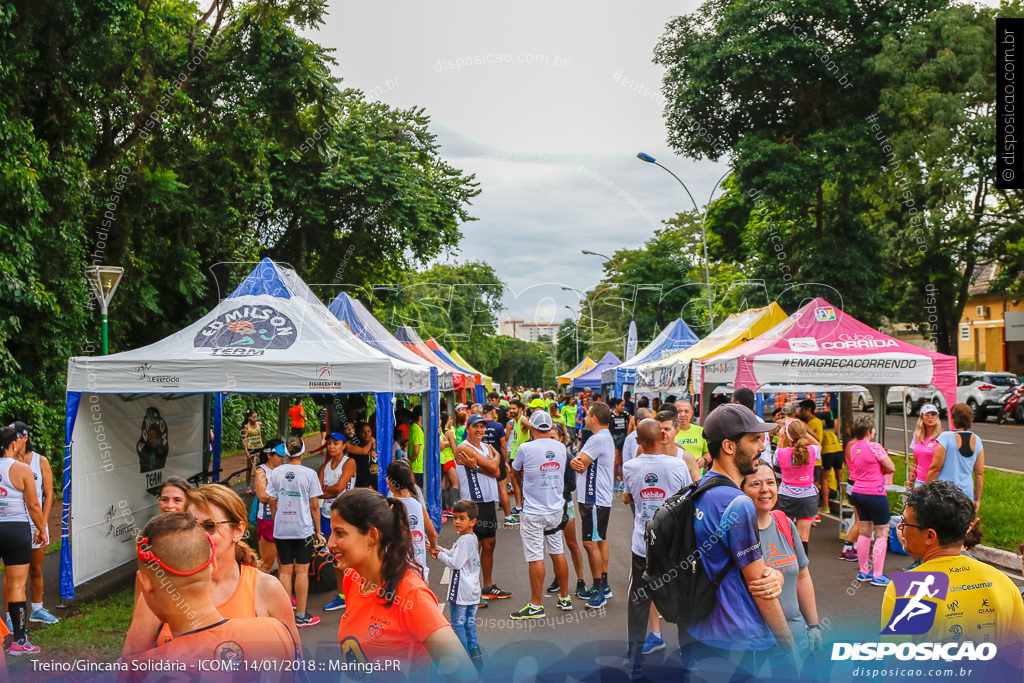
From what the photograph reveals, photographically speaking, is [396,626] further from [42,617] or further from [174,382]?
[174,382]

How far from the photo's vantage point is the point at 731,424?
3.07 m

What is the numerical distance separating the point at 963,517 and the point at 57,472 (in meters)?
15.8

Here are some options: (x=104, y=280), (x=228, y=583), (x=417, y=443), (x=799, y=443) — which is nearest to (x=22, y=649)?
(x=228, y=583)

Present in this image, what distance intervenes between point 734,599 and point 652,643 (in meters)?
3.38

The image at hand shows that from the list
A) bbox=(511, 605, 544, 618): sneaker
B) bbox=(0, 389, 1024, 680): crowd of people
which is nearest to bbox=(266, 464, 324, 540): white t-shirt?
bbox=(0, 389, 1024, 680): crowd of people

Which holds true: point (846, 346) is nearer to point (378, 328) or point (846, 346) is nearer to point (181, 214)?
point (378, 328)

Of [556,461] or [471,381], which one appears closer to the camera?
[556,461]

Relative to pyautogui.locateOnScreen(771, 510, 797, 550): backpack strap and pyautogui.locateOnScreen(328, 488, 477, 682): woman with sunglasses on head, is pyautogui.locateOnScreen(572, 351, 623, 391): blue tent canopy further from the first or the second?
pyautogui.locateOnScreen(328, 488, 477, 682): woman with sunglasses on head

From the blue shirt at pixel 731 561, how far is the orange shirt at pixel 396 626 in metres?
1.01

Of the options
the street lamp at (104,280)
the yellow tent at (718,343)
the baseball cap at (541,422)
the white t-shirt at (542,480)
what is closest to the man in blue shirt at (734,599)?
the white t-shirt at (542,480)

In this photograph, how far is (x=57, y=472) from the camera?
14.5 meters

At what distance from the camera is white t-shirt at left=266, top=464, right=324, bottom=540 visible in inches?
279

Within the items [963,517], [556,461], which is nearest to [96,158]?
[556,461]

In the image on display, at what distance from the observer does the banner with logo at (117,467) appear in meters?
8.44
